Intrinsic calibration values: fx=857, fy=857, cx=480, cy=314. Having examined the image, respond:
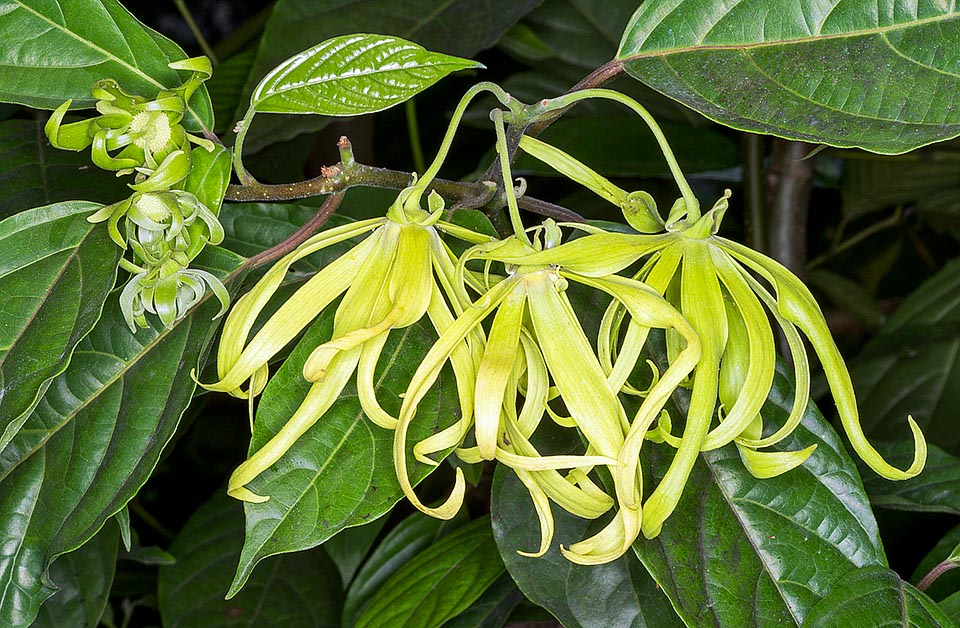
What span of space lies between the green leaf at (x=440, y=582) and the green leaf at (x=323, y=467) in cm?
23

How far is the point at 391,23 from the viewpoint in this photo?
0.82 metres

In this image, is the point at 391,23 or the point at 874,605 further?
the point at 391,23

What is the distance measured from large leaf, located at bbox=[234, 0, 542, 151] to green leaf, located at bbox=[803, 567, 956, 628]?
0.54 m

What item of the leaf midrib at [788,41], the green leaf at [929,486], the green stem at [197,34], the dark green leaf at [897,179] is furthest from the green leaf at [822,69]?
the dark green leaf at [897,179]

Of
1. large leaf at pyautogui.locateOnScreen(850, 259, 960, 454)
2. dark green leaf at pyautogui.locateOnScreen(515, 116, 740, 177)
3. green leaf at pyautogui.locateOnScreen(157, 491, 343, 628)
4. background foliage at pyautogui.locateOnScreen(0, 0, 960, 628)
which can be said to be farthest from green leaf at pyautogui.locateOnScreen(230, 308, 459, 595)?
large leaf at pyautogui.locateOnScreen(850, 259, 960, 454)

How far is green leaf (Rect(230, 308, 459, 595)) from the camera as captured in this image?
451 mm

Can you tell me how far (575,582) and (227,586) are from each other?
1.59ft

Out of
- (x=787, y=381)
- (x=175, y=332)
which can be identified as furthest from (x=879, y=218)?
(x=175, y=332)

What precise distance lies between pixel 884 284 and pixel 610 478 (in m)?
1.29

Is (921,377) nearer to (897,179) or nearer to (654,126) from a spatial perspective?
(897,179)

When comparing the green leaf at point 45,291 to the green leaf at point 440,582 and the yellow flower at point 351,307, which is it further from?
the green leaf at point 440,582

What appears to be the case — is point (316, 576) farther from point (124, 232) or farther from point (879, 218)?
point (879, 218)

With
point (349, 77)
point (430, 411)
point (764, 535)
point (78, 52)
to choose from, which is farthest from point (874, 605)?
point (78, 52)

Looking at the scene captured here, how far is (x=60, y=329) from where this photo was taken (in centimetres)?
45
